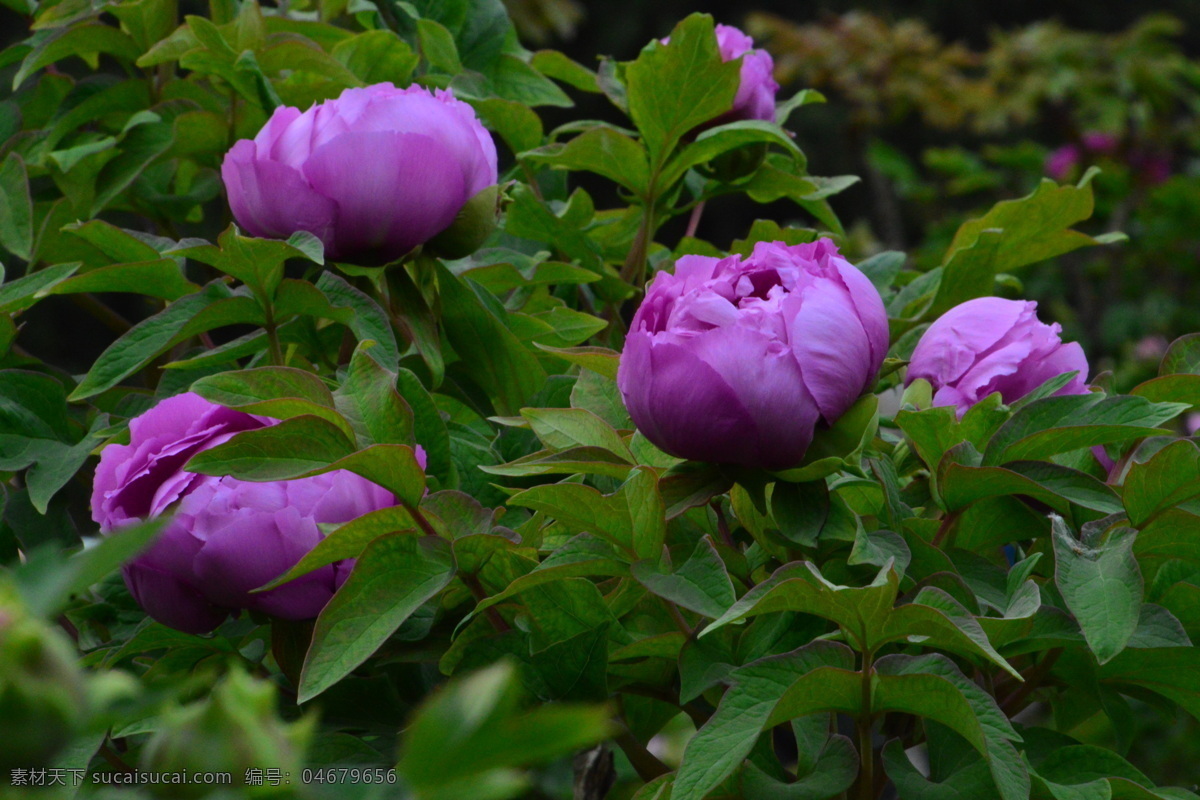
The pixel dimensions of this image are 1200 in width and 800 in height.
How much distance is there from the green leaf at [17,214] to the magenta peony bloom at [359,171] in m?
0.16

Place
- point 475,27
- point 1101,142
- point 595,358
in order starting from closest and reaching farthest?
point 595,358, point 475,27, point 1101,142

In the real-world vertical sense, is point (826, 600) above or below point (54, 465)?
above

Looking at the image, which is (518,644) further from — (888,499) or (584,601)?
(888,499)

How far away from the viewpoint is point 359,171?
0.51 m

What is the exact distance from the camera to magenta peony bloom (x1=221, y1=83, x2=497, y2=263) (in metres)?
0.51

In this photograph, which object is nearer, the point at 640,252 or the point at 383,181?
the point at 383,181

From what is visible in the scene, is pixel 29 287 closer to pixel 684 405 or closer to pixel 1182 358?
pixel 684 405

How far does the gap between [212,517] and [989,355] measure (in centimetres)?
34

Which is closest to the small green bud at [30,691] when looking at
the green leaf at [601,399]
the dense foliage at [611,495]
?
the dense foliage at [611,495]

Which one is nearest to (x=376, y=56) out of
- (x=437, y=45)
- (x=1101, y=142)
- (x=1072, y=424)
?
(x=437, y=45)

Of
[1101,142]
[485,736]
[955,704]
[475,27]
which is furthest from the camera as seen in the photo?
[1101,142]

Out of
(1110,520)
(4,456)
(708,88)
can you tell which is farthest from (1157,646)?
(4,456)

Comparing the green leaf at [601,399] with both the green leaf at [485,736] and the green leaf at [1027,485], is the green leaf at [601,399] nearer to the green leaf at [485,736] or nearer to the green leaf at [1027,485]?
the green leaf at [1027,485]

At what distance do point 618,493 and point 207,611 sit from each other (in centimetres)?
19
